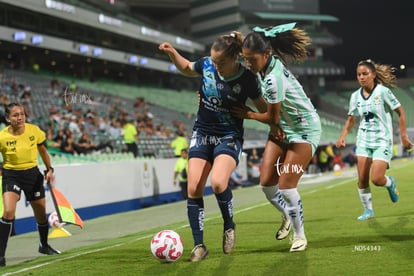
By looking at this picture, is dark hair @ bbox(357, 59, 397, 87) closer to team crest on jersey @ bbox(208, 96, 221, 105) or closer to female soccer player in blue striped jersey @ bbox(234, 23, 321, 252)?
female soccer player in blue striped jersey @ bbox(234, 23, 321, 252)

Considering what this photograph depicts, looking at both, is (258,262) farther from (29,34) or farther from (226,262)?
(29,34)

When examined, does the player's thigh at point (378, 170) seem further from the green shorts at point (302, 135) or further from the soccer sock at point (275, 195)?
the green shorts at point (302, 135)

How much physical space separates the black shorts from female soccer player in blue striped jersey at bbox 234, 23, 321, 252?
336 centimetres

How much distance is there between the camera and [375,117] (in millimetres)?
9477

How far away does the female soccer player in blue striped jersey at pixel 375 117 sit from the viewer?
9.33 meters

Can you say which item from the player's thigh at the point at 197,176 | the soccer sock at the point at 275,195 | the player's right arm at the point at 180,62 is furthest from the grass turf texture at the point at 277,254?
the player's right arm at the point at 180,62

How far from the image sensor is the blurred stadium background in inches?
955

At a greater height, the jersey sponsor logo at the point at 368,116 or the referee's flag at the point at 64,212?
the jersey sponsor logo at the point at 368,116

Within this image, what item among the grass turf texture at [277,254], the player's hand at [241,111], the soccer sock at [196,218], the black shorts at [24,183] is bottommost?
the grass turf texture at [277,254]

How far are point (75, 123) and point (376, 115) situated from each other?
13.4 metres

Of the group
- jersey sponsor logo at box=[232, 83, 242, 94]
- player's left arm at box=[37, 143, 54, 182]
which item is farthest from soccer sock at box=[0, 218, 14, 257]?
jersey sponsor logo at box=[232, 83, 242, 94]

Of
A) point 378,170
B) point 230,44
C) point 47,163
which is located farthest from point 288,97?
point 47,163

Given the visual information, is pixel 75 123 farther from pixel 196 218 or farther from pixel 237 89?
pixel 237 89

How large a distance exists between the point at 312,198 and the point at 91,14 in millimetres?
30960
